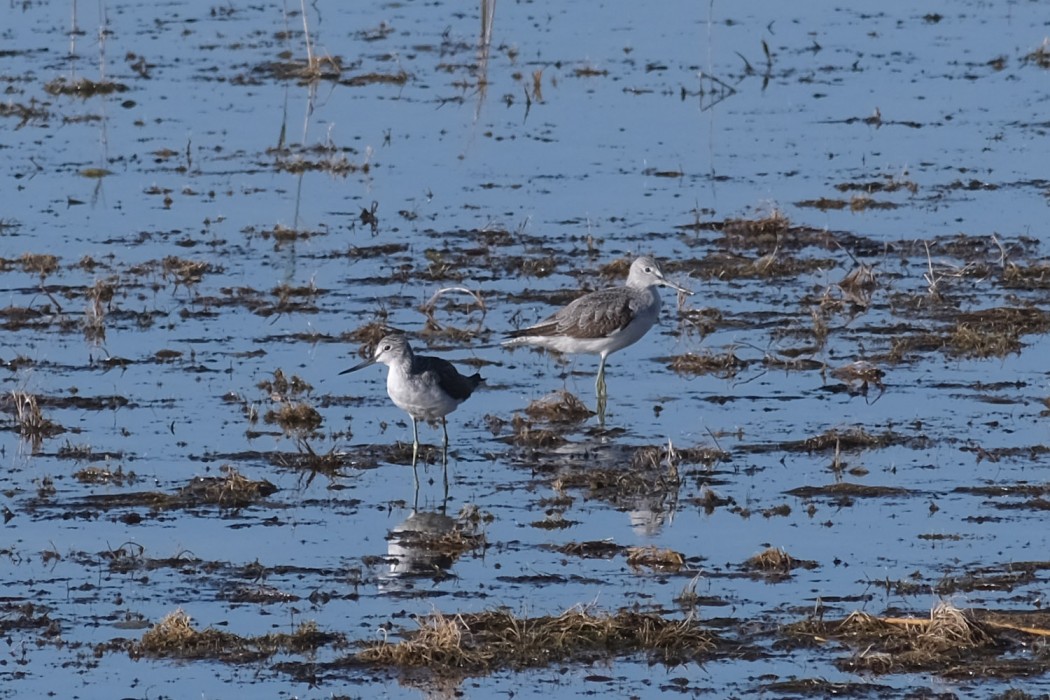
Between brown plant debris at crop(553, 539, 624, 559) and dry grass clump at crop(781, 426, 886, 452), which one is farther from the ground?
dry grass clump at crop(781, 426, 886, 452)

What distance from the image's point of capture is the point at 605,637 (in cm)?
1038

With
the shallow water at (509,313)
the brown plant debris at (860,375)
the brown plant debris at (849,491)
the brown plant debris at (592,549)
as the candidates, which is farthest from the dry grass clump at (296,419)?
the brown plant debris at (860,375)

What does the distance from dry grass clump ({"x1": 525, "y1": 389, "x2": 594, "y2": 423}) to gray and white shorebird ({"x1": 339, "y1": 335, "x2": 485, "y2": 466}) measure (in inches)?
45.1

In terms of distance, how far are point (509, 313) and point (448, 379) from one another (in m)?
3.76

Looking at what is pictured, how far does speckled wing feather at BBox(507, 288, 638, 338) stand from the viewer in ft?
52.6

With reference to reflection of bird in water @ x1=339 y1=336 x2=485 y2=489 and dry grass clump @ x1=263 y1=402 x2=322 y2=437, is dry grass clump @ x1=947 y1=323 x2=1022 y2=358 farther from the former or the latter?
dry grass clump @ x1=263 y1=402 x2=322 y2=437

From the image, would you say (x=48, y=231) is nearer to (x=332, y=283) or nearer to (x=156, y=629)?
(x=332, y=283)

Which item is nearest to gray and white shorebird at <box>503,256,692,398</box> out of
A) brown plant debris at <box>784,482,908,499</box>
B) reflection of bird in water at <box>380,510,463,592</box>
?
brown plant debris at <box>784,482,908,499</box>

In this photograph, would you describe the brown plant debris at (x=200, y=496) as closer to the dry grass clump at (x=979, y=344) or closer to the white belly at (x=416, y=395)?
the white belly at (x=416, y=395)

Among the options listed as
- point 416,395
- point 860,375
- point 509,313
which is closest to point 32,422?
point 416,395

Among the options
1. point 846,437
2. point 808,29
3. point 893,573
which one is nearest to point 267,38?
point 808,29

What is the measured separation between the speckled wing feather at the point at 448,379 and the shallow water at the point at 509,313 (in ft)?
1.31

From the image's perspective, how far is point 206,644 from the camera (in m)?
10.4

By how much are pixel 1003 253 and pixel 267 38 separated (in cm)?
1558
